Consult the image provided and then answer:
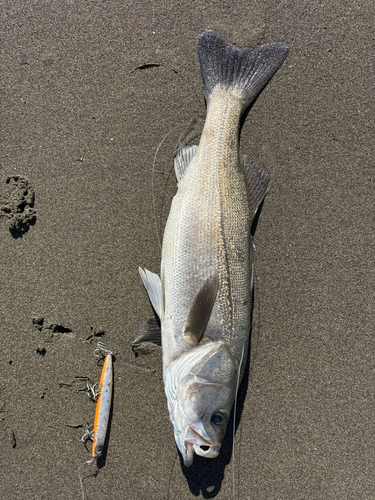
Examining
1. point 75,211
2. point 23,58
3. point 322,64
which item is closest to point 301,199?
point 322,64

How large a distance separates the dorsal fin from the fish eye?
166cm

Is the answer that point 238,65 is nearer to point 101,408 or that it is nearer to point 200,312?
point 200,312

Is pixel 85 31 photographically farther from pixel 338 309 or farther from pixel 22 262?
pixel 338 309

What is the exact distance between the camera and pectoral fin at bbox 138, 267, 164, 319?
89.4 inches

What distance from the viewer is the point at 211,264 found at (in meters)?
2.04

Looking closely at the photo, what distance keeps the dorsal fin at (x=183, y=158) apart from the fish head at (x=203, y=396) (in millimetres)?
1296

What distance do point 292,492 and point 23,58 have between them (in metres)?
4.13

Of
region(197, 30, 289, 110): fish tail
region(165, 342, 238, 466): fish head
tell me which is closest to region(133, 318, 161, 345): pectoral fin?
region(165, 342, 238, 466): fish head

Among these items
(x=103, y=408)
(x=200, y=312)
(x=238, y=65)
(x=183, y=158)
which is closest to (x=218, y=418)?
(x=200, y=312)

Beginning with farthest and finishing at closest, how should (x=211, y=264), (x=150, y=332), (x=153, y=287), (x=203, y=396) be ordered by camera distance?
1. (x=150, y=332)
2. (x=153, y=287)
3. (x=211, y=264)
4. (x=203, y=396)

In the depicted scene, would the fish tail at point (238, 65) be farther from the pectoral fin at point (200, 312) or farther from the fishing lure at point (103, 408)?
the fishing lure at point (103, 408)

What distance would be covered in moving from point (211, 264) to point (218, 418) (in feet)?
3.21

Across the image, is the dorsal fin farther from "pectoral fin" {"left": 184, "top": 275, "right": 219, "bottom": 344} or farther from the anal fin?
"pectoral fin" {"left": 184, "top": 275, "right": 219, "bottom": 344}

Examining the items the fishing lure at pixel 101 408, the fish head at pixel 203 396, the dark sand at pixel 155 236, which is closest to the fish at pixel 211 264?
the fish head at pixel 203 396
